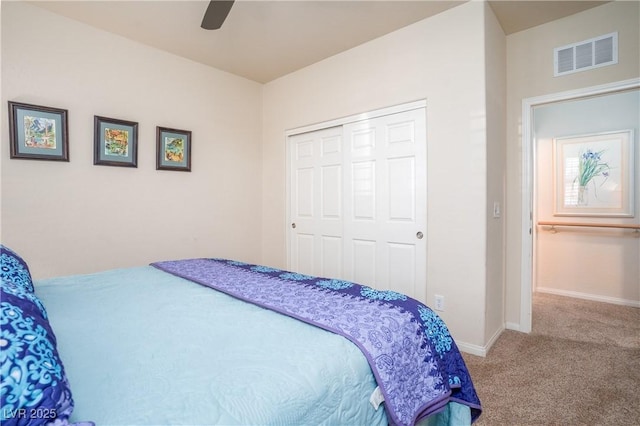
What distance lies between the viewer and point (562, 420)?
1.66 meters

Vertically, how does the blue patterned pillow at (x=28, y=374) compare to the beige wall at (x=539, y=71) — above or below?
below

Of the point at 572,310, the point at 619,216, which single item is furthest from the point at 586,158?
the point at 572,310

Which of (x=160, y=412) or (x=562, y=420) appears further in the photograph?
(x=562, y=420)

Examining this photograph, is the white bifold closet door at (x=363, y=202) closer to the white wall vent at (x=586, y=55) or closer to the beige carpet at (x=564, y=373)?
the beige carpet at (x=564, y=373)

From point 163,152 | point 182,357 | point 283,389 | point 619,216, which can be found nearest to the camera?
point 283,389

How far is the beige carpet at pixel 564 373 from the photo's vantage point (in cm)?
171

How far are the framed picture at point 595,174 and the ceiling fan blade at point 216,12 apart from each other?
4.06 meters

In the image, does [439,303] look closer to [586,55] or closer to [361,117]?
[361,117]

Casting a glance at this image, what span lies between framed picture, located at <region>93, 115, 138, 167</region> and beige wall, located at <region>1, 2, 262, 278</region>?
5 centimetres

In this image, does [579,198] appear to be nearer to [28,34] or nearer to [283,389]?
[283,389]

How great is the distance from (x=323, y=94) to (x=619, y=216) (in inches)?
139

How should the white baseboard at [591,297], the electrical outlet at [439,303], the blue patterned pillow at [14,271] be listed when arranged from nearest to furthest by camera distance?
1. the blue patterned pillow at [14,271]
2. the electrical outlet at [439,303]
3. the white baseboard at [591,297]

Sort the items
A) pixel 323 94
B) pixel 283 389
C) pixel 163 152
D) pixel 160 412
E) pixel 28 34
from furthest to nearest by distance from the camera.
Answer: pixel 323 94
pixel 163 152
pixel 28 34
pixel 283 389
pixel 160 412

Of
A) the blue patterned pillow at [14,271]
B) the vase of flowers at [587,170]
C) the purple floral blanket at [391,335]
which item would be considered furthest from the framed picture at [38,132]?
the vase of flowers at [587,170]
